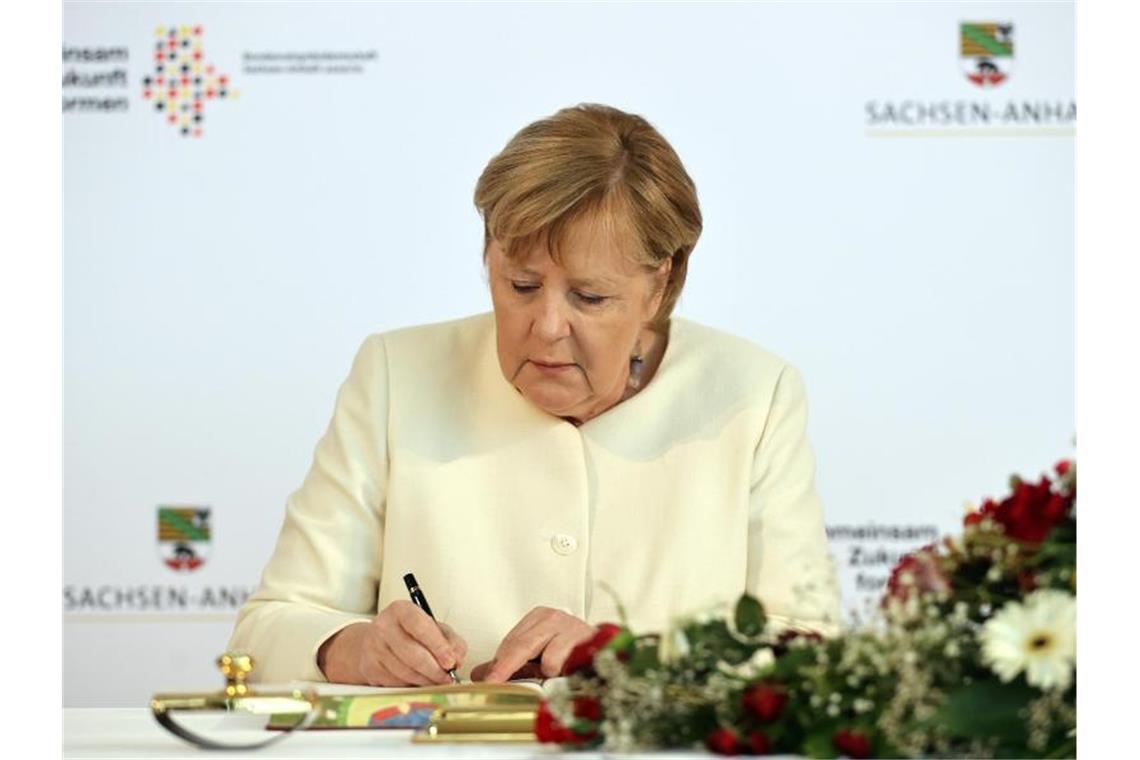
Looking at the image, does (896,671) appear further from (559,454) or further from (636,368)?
(636,368)

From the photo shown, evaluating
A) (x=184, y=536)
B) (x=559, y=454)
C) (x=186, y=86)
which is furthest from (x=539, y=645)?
(x=186, y=86)

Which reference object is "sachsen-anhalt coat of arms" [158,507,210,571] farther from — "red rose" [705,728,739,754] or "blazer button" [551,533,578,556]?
"red rose" [705,728,739,754]

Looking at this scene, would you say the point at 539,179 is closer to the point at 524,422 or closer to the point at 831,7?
the point at 524,422

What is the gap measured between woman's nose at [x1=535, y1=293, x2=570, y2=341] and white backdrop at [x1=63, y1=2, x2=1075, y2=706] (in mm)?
1741

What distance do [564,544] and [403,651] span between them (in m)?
0.42

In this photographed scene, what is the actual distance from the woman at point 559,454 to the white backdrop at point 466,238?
147 centimetres

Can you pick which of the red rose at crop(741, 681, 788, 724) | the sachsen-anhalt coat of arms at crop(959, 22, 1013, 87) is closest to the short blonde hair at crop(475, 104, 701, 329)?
the red rose at crop(741, 681, 788, 724)

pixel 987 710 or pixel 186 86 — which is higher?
pixel 186 86

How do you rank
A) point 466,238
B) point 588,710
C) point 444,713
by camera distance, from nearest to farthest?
point 588,710, point 444,713, point 466,238

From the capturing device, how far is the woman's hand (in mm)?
2504

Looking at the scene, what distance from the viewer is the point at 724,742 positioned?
155 cm

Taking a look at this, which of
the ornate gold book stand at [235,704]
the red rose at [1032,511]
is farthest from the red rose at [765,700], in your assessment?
the ornate gold book stand at [235,704]

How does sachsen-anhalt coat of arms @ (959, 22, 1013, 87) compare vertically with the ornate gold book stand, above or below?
above

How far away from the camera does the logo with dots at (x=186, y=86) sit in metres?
4.59
